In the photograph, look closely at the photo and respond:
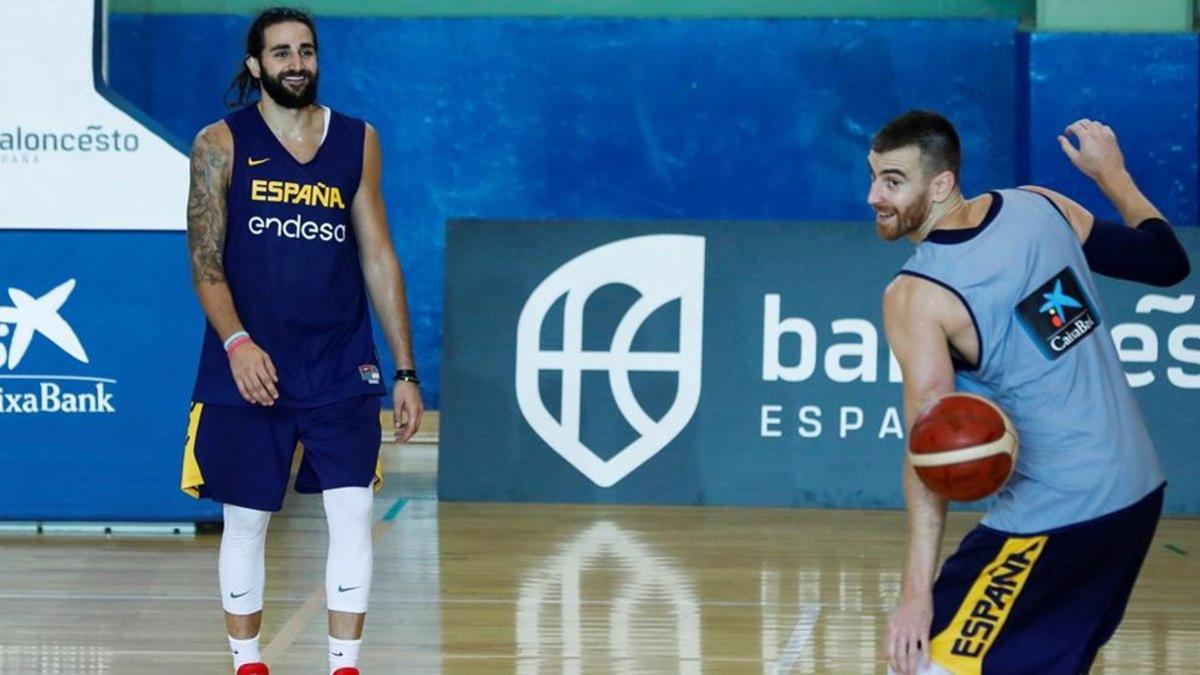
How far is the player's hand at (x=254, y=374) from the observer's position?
4957 millimetres

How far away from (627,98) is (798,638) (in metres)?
5.17

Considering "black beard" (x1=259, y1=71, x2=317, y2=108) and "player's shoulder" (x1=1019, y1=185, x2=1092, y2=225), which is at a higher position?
"black beard" (x1=259, y1=71, x2=317, y2=108)

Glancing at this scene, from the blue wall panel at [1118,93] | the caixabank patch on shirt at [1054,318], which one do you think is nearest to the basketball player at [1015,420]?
the caixabank patch on shirt at [1054,318]

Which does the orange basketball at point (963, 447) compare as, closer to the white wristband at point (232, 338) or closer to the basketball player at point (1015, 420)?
the basketball player at point (1015, 420)

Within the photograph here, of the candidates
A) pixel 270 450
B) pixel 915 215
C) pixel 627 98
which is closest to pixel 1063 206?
pixel 915 215

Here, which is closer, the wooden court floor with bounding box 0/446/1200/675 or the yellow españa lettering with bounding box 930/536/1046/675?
the yellow españa lettering with bounding box 930/536/1046/675

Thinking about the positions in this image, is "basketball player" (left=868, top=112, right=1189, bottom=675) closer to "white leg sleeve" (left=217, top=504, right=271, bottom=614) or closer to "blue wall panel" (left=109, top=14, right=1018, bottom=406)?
"white leg sleeve" (left=217, top=504, right=271, bottom=614)

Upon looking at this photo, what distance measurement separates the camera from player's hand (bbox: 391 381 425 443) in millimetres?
5262

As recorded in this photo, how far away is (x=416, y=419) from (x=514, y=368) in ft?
10.8

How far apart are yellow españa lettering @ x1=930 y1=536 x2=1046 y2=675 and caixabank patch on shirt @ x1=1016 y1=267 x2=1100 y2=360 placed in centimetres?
38

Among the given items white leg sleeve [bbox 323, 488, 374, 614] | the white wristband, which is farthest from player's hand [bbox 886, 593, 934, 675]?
the white wristband

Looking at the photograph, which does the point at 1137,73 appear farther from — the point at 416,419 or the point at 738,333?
the point at 416,419

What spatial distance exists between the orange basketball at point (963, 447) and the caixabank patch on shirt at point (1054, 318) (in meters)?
0.19

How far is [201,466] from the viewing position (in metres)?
5.20
